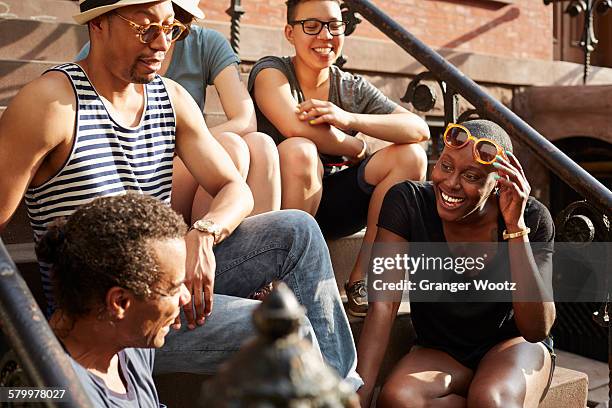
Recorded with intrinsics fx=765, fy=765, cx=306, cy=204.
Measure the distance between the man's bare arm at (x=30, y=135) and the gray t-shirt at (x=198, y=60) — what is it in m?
1.37

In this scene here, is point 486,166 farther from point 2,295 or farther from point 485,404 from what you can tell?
point 2,295

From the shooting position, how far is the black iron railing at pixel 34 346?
1.29m

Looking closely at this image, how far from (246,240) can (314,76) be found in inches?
50.4

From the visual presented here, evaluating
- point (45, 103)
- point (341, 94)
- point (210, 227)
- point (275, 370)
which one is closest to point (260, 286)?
point (210, 227)

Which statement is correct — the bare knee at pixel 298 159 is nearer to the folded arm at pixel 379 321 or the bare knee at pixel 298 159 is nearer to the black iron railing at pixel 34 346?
the folded arm at pixel 379 321

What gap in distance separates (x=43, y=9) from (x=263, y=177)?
2436 mm

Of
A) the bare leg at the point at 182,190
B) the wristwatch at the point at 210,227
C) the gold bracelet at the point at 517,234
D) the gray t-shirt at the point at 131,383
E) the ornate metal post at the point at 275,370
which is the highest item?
the ornate metal post at the point at 275,370

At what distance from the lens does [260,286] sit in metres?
2.36

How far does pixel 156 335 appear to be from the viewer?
5.66ft

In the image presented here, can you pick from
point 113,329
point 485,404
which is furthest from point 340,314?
point 113,329

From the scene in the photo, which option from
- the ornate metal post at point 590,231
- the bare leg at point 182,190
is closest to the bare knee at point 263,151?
the bare leg at point 182,190

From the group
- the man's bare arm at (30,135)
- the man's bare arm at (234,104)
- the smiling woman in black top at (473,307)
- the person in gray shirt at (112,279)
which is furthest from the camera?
the man's bare arm at (234,104)

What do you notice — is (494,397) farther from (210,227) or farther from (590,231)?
(210,227)

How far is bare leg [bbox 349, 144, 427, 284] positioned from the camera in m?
3.12
